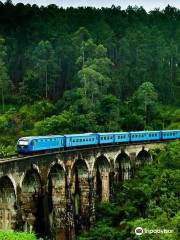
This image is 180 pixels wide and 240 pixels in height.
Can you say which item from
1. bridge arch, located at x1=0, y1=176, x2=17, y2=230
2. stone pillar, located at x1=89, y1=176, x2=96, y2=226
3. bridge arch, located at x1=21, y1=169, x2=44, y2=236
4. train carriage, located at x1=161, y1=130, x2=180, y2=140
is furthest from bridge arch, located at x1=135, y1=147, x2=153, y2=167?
bridge arch, located at x1=0, y1=176, x2=17, y2=230

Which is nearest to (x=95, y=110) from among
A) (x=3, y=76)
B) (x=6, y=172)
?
(x=3, y=76)

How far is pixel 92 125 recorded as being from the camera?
67.1 meters

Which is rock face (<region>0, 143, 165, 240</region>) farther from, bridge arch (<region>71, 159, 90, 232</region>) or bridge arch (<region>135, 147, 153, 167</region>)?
bridge arch (<region>135, 147, 153, 167</region>)

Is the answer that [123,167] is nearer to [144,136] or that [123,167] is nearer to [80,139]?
[144,136]

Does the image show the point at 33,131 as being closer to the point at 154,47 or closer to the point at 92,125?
the point at 92,125

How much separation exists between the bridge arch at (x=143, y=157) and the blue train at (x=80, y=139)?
133 cm

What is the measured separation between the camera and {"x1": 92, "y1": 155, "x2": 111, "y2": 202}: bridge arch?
50.1m

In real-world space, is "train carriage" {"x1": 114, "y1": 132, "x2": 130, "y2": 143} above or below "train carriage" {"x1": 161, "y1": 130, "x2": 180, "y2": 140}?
below

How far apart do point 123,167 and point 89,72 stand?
22.8 m

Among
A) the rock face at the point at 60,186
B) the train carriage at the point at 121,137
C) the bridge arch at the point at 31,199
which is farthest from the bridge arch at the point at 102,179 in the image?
the bridge arch at the point at 31,199

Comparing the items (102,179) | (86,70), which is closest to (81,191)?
(102,179)

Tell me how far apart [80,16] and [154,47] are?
19083 millimetres

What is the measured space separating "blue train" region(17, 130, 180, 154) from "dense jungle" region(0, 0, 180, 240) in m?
3.10

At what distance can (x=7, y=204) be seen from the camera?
110 feet
